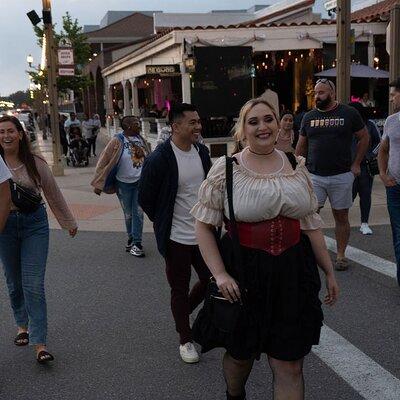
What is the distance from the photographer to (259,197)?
9.37 feet

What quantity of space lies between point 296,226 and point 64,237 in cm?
627

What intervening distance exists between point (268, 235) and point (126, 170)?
4.73 meters

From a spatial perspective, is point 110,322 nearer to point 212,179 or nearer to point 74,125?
point 212,179

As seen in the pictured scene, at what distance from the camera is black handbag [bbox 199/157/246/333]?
9.36 feet

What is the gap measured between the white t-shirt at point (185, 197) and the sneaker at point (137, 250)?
10.3 ft

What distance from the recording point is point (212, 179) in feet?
9.89

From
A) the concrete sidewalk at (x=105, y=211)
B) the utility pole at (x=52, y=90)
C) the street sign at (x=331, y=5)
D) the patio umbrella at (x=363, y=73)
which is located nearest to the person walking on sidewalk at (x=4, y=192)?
the concrete sidewalk at (x=105, y=211)

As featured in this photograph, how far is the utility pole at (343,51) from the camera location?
35.1 ft

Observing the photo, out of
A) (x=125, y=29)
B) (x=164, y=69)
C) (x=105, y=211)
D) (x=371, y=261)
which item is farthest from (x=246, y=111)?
(x=125, y=29)

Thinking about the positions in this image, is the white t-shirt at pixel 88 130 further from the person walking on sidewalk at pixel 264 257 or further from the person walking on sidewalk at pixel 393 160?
the person walking on sidewalk at pixel 264 257

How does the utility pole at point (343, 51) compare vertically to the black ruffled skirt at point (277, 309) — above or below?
above

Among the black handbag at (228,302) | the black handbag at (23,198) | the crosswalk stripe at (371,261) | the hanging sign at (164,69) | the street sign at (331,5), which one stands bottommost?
the crosswalk stripe at (371,261)

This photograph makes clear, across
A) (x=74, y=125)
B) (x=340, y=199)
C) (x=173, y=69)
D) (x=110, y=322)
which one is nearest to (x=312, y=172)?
(x=340, y=199)

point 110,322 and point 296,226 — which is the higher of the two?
point 296,226
